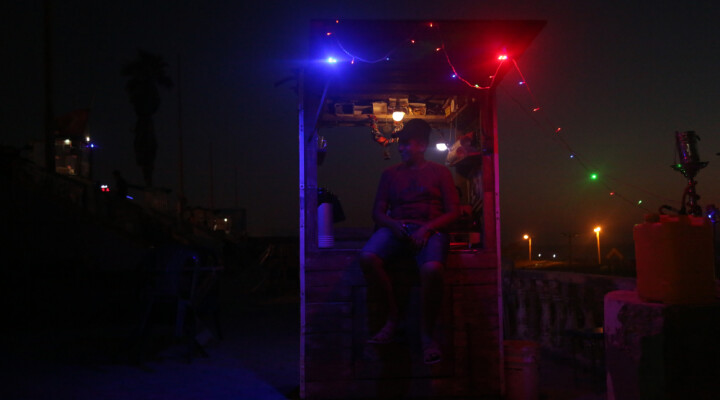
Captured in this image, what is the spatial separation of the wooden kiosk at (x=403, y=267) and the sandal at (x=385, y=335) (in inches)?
14.6

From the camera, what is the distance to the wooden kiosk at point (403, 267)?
5168mm

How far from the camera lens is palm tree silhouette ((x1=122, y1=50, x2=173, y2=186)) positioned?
3509cm

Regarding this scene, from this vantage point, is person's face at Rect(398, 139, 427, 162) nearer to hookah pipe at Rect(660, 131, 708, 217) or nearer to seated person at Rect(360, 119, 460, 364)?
seated person at Rect(360, 119, 460, 364)

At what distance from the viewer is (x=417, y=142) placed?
5.15m

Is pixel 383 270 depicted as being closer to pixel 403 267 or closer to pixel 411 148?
pixel 403 267

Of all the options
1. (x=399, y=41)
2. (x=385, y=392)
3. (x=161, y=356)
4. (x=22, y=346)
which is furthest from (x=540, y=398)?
(x=22, y=346)

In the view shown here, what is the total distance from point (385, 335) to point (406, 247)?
29.9 inches

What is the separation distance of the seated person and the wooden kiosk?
1.30ft

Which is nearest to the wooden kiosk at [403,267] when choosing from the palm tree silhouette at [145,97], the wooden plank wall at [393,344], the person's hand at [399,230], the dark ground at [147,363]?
the wooden plank wall at [393,344]

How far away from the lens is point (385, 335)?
4.80 m

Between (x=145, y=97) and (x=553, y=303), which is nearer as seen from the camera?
(x=553, y=303)

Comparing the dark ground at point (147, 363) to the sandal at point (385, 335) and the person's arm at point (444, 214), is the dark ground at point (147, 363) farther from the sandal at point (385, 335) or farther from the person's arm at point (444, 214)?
the person's arm at point (444, 214)

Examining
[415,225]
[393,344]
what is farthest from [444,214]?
[393,344]

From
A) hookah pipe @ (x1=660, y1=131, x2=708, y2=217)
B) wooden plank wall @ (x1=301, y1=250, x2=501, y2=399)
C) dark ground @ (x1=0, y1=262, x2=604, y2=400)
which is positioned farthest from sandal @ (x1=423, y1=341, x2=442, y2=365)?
hookah pipe @ (x1=660, y1=131, x2=708, y2=217)
